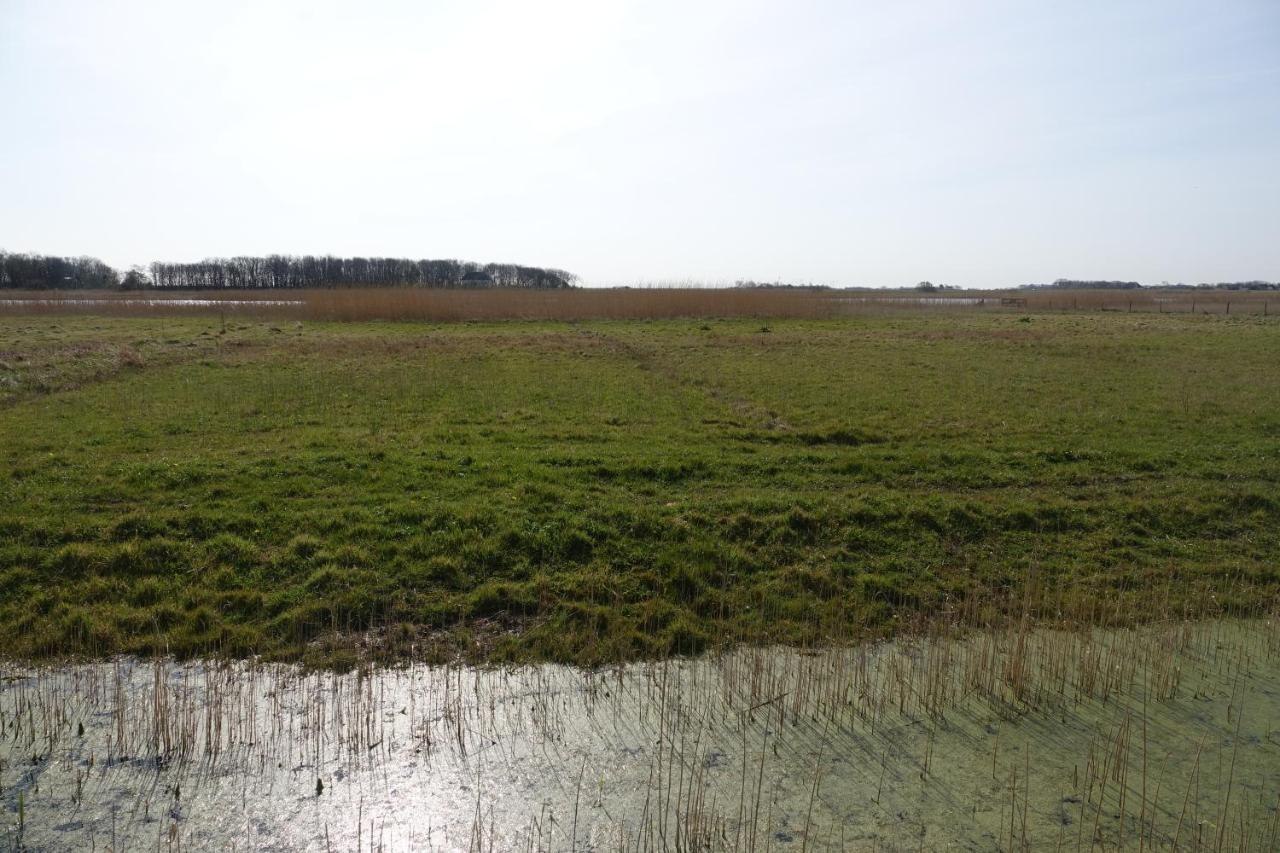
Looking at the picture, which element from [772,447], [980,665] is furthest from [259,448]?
[980,665]

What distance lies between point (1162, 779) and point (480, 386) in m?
13.7

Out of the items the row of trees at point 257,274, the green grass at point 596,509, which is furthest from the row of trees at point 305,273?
the green grass at point 596,509

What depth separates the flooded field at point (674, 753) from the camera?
4.00m

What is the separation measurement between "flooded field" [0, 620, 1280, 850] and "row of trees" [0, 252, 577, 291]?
2565 inches

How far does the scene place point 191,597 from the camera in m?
6.66

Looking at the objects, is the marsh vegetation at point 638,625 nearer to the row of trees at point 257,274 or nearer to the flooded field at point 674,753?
the flooded field at point 674,753

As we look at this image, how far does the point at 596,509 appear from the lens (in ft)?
27.6

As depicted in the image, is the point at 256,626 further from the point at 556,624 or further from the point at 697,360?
the point at 697,360

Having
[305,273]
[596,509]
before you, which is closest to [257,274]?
[305,273]

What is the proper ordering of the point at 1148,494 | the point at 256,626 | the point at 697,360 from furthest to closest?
1. the point at 697,360
2. the point at 1148,494
3. the point at 256,626

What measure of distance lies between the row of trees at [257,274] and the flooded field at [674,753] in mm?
65158

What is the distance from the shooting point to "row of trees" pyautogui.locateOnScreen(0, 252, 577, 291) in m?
68.2

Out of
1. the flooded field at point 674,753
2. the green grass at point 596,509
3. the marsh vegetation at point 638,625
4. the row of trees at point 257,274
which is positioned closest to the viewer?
the flooded field at point 674,753

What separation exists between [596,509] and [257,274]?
81028mm
